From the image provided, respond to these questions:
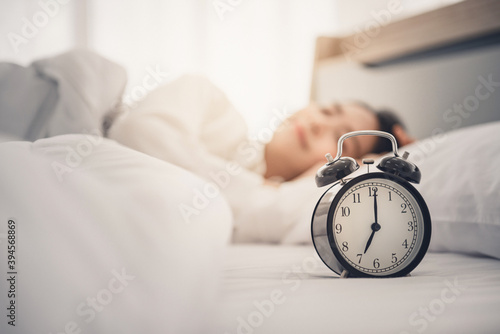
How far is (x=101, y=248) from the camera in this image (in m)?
0.41

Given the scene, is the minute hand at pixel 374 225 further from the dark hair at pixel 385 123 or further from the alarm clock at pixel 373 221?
the dark hair at pixel 385 123

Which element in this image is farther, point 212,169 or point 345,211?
point 212,169

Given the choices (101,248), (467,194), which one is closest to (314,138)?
(467,194)

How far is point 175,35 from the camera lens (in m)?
2.12

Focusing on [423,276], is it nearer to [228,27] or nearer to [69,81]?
[69,81]

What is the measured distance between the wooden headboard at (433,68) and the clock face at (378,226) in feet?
2.60

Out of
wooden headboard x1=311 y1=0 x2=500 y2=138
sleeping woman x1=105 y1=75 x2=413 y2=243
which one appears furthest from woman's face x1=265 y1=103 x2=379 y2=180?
wooden headboard x1=311 y1=0 x2=500 y2=138

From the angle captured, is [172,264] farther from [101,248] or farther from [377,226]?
[377,226]

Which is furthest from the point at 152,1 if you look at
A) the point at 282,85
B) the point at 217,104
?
the point at 217,104

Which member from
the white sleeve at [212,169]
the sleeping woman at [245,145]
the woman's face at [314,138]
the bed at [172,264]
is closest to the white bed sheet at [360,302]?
the bed at [172,264]

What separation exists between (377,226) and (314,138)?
809 mm

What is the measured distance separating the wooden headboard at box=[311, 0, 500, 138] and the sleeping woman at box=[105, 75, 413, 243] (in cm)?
11

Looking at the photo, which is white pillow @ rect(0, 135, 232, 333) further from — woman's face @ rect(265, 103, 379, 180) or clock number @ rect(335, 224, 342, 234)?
woman's face @ rect(265, 103, 379, 180)

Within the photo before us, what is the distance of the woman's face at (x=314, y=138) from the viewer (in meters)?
1.33
